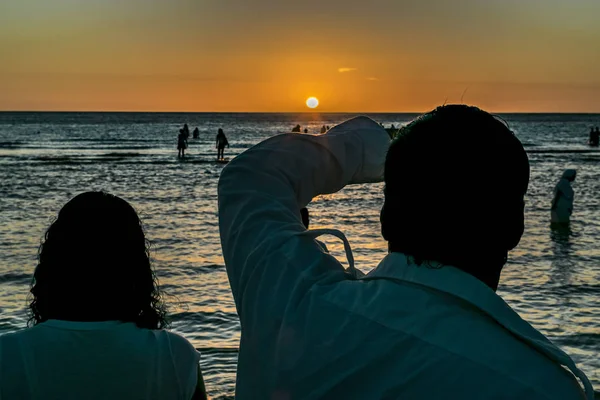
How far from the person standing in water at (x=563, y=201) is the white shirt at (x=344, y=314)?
13612mm

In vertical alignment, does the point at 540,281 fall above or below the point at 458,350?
below

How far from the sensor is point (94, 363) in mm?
2025

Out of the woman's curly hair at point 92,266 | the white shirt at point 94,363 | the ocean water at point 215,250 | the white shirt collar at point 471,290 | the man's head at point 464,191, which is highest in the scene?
the man's head at point 464,191

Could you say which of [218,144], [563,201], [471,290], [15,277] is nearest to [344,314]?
[471,290]

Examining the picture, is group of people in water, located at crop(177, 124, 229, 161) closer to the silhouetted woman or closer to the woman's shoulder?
the silhouetted woman

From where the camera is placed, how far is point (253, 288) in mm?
1242

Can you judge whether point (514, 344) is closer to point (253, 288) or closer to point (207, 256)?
point (253, 288)

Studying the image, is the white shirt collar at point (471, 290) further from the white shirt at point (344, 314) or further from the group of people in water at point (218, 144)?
the group of people in water at point (218, 144)

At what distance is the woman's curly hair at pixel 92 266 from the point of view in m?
2.19

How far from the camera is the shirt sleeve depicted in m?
1.21

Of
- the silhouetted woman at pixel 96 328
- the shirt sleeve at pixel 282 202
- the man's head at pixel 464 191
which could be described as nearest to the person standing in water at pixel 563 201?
the silhouetted woman at pixel 96 328

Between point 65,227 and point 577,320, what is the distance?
6697mm

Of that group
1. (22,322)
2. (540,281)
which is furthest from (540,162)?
(22,322)

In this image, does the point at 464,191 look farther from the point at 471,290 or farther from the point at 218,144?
the point at 218,144
